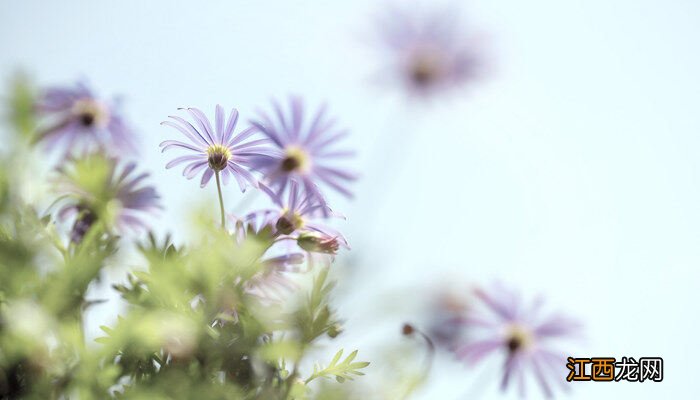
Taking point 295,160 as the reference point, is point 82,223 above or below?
Answer: below

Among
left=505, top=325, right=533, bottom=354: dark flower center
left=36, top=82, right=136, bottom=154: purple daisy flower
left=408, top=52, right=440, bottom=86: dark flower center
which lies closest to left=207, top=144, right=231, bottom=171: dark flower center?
left=36, top=82, right=136, bottom=154: purple daisy flower

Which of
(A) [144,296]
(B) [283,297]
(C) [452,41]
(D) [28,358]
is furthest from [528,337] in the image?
(D) [28,358]

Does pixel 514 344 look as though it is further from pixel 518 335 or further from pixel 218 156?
pixel 218 156

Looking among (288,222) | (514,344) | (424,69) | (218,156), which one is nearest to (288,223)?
(288,222)

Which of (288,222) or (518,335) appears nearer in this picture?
(288,222)

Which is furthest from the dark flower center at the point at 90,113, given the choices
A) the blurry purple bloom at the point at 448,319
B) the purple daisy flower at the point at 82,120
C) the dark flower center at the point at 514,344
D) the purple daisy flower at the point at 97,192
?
the dark flower center at the point at 514,344

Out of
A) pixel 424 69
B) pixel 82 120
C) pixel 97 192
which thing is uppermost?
pixel 424 69
